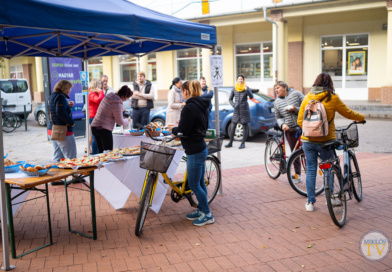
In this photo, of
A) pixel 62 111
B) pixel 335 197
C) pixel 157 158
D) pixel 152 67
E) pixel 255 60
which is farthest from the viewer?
pixel 152 67

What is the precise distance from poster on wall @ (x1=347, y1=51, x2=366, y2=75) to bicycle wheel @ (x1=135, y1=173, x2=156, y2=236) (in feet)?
64.0

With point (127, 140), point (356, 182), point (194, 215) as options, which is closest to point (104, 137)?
point (127, 140)

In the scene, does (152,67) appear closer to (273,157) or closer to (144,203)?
(273,157)

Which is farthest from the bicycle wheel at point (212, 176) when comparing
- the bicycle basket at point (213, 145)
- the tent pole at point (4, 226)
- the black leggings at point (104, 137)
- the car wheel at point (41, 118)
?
the car wheel at point (41, 118)

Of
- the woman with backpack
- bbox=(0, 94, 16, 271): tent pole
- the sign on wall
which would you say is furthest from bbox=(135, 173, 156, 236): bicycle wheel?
the woman with backpack

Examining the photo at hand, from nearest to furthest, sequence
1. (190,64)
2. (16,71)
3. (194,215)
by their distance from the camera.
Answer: (194,215)
(190,64)
(16,71)

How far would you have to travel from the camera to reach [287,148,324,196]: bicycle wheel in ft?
20.9

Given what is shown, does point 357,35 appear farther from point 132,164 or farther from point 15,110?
point 132,164

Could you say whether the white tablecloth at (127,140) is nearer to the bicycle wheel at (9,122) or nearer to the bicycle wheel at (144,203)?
the bicycle wheel at (144,203)

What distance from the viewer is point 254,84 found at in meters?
25.2

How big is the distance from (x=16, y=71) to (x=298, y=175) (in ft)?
107

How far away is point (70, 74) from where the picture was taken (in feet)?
41.9

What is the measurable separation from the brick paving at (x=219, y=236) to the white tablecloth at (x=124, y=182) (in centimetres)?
19

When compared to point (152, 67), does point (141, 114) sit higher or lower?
lower
